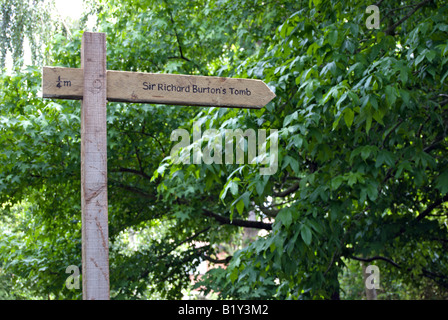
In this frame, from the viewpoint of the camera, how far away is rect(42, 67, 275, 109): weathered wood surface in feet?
9.65

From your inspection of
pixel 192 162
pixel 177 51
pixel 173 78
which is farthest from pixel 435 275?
pixel 173 78

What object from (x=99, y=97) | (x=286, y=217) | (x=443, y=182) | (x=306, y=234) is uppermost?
(x=99, y=97)

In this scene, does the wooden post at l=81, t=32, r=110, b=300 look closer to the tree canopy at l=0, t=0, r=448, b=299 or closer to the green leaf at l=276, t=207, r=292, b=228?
the tree canopy at l=0, t=0, r=448, b=299

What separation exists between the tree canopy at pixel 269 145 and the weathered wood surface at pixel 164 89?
79 centimetres

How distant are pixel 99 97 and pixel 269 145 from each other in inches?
63.2

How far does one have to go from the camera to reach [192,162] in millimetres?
4453

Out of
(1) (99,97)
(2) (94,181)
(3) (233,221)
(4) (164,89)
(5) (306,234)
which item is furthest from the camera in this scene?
(3) (233,221)

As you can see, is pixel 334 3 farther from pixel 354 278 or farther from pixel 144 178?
pixel 354 278

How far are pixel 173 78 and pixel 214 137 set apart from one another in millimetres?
1198

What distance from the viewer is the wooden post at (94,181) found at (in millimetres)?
2807

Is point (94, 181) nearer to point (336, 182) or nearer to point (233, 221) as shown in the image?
point (336, 182)

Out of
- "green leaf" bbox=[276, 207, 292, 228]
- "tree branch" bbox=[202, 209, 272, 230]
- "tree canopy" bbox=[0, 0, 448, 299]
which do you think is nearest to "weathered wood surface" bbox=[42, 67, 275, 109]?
"tree canopy" bbox=[0, 0, 448, 299]

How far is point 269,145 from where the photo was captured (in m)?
4.25

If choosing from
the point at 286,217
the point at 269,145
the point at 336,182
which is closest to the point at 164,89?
the point at 269,145
